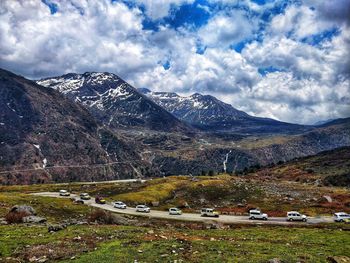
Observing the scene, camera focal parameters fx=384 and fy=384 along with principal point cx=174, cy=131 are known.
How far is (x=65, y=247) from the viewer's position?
38.5 m

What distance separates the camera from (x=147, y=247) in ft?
127

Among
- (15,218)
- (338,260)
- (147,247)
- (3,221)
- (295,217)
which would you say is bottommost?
(295,217)

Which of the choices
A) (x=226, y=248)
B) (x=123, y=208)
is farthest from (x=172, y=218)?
(x=226, y=248)

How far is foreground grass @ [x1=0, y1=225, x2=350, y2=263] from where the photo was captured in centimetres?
3456

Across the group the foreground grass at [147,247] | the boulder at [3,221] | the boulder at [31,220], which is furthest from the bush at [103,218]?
the foreground grass at [147,247]

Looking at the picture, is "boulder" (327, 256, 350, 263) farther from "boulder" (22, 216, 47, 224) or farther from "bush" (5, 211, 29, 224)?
"bush" (5, 211, 29, 224)

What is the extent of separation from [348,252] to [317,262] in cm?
777

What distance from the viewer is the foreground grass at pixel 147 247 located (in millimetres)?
34562

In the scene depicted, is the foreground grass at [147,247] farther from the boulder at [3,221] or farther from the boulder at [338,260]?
the boulder at [3,221]

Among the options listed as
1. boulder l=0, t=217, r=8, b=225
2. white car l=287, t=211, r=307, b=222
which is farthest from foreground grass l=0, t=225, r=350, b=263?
white car l=287, t=211, r=307, b=222

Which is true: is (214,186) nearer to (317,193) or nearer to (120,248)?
(317,193)

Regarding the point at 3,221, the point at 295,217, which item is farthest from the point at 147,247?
the point at 295,217

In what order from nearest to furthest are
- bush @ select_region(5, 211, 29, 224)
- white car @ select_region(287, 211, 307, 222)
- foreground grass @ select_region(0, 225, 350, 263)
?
foreground grass @ select_region(0, 225, 350, 263) → bush @ select_region(5, 211, 29, 224) → white car @ select_region(287, 211, 307, 222)

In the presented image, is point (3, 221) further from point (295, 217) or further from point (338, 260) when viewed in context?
point (295, 217)
